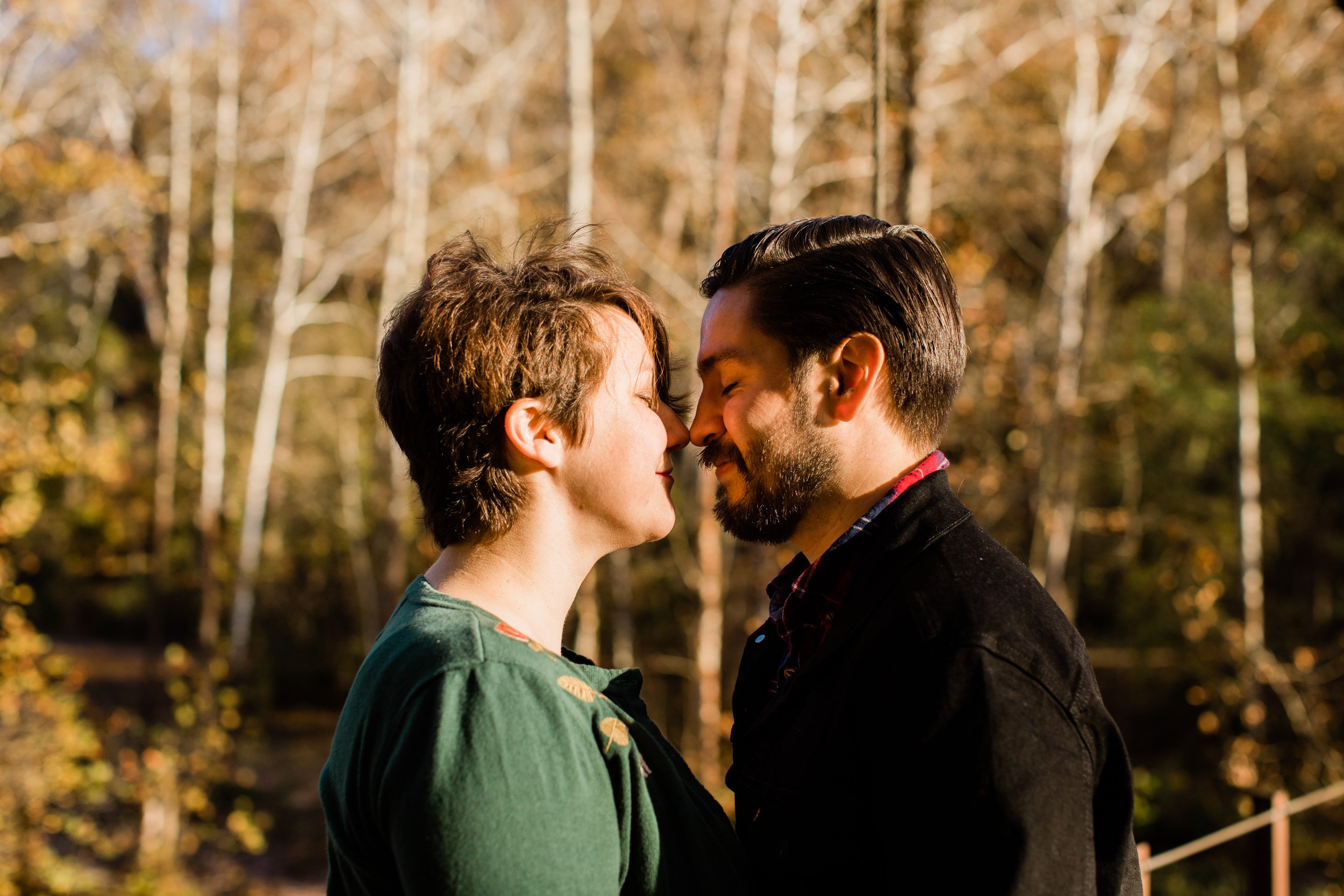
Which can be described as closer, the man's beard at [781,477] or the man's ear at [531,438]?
A: the man's ear at [531,438]

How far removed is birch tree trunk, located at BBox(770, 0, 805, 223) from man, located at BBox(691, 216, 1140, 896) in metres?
7.26

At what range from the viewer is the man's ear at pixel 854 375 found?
1.41 metres

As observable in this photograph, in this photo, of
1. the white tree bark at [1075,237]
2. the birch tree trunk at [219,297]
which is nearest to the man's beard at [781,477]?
the white tree bark at [1075,237]

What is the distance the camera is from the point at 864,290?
4.66 ft

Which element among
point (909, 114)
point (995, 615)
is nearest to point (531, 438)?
point (995, 615)

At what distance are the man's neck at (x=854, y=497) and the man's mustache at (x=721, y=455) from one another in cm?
13

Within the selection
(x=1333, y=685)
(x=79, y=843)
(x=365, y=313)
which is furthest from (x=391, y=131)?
(x=1333, y=685)

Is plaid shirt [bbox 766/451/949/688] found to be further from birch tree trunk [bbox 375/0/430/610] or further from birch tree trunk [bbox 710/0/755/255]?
birch tree trunk [bbox 375/0/430/610]

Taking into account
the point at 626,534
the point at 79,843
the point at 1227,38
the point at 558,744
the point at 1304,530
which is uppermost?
the point at 1227,38

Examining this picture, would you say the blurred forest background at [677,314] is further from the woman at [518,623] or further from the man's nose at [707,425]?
the woman at [518,623]

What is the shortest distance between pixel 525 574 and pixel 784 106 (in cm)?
829

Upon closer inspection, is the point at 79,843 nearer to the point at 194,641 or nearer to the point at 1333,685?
the point at 194,641

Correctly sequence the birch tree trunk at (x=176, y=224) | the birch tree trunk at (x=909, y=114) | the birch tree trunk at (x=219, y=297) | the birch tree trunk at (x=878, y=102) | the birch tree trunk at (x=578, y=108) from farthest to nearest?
1. the birch tree trunk at (x=219, y=297)
2. the birch tree trunk at (x=176, y=224)
3. the birch tree trunk at (x=578, y=108)
4. the birch tree trunk at (x=909, y=114)
5. the birch tree trunk at (x=878, y=102)

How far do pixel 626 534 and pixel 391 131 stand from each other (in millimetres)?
13133
